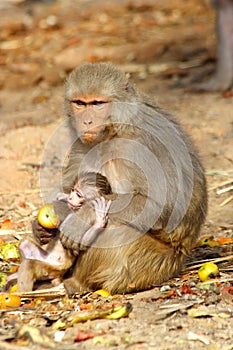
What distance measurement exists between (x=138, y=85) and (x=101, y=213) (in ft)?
20.7

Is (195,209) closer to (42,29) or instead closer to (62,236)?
(62,236)

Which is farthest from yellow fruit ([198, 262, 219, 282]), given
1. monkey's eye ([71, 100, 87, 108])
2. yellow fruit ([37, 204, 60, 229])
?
monkey's eye ([71, 100, 87, 108])

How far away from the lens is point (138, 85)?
11617 mm

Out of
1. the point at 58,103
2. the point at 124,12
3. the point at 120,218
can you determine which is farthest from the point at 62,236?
the point at 124,12

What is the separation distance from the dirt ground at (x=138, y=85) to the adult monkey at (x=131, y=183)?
0.25 metres

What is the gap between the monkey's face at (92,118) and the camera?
584 cm

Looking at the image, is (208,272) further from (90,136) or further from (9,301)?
(9,301)

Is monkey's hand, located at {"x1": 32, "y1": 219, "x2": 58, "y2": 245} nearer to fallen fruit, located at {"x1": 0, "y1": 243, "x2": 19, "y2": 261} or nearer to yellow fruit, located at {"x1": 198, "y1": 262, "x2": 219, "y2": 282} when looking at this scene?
Result: fallen fruit, located at {"x1": 0, "y1": 243, "x2": 19, "y2": 261}

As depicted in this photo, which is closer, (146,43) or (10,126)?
(10,126)

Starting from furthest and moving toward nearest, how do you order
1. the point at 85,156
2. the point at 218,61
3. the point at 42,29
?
the point at 42,29, the point at 218,61, the point at 85,156

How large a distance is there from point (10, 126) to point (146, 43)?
427 cm

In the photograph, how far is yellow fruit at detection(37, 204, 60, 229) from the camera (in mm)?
5746

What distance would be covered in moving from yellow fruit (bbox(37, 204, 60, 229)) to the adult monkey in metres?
0.15

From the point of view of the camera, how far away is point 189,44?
13383mm
